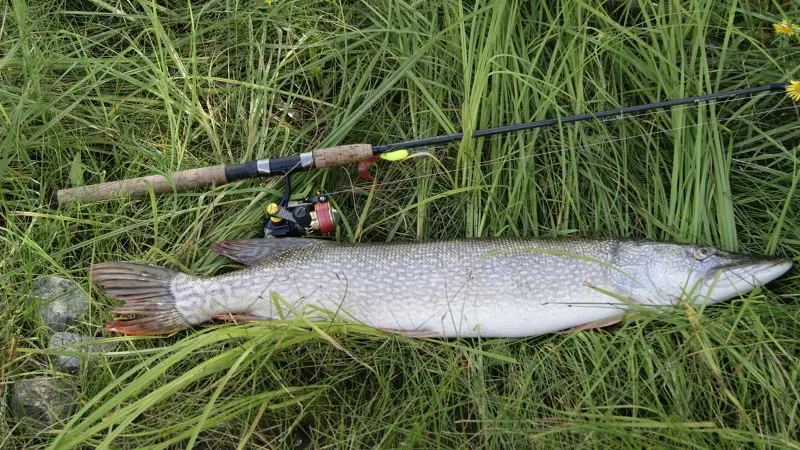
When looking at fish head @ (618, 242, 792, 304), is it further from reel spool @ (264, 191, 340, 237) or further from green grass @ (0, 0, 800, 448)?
reel spool @ (264, 191, 340, 237)

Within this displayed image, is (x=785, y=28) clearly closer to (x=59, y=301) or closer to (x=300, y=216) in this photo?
(x=300, y=216)

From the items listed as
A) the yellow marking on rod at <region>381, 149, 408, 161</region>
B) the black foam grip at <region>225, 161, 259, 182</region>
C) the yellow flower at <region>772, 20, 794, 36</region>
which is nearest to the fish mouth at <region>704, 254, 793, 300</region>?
the yellow flower at <region>772, 20, 794, 36</region>

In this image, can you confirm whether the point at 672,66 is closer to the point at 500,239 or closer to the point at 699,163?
the point at 699,163

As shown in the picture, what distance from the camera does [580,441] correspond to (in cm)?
179

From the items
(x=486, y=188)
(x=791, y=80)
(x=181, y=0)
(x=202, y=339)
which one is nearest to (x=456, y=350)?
(x=486, y=188)

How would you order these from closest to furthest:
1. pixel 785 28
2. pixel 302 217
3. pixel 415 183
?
pixel 785 28 < pixel 302 217 < pixel 415 183

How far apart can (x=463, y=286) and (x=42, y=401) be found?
1568 mm

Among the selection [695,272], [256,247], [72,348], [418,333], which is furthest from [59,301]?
[695,272]

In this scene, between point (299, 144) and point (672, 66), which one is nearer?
point (672, 66)

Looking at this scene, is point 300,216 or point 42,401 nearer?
point 42,401

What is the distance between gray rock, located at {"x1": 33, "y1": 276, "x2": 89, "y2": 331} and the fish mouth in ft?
7.72

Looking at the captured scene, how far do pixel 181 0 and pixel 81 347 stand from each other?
1612mm

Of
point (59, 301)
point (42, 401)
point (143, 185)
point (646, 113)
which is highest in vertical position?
point (646, 113)

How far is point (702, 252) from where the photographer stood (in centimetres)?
203
